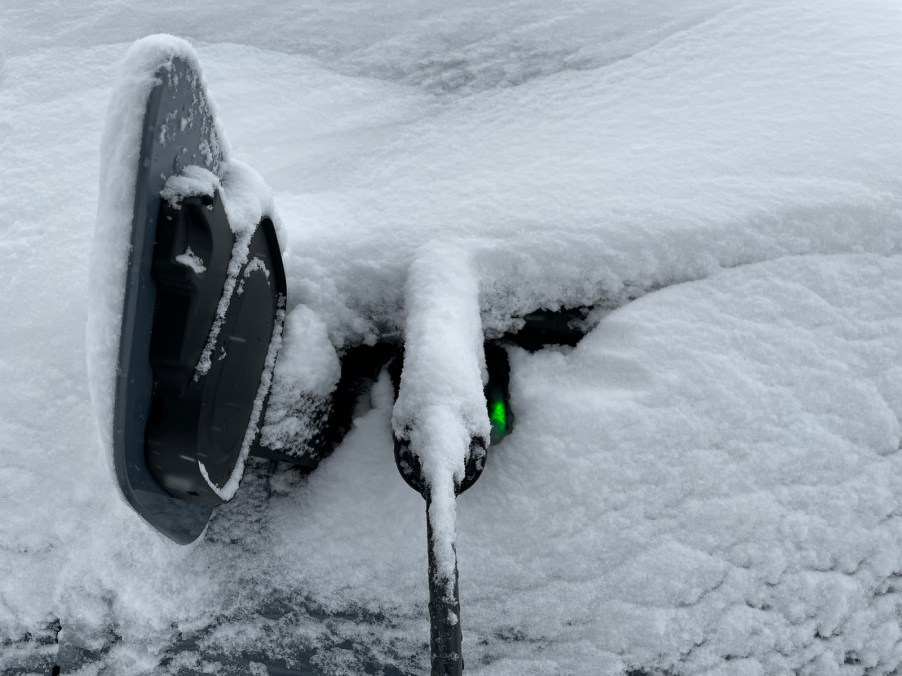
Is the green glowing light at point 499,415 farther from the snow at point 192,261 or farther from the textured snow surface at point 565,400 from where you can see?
the snow at point 192,261

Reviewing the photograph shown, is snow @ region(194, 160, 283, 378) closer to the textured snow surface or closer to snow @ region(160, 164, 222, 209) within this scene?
snow @ region(160, 164, 222, 209)

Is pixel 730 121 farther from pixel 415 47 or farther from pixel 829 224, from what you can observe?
pixel 415 47

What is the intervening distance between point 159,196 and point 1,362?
0.75m

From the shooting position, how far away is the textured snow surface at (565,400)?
1199mm

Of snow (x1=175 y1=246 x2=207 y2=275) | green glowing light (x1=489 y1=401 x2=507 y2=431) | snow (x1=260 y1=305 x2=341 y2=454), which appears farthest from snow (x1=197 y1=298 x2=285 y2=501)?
green glowing light (x1=489 y1=401 x2=507 y2=431)

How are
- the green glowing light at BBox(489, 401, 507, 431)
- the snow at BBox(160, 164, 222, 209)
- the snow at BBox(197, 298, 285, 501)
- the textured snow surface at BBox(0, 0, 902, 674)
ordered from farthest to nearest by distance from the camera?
the green glowing light at BBox(489, 401, 507, 431) → the textured snow surface at BBox(0, 0, 902, 674) → the snow at BBox(197, 298, 285, 501) → the snow at BBox(160, 164, 222, 209)

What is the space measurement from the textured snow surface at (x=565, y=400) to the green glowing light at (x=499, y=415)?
29mm

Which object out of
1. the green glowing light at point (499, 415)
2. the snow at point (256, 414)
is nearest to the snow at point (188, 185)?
the snow at point (256, 414)

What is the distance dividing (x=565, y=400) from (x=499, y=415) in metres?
0.13

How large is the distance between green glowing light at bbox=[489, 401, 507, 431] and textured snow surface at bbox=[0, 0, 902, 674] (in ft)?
0.09

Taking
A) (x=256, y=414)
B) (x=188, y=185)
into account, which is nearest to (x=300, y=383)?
(x=256, y=414)

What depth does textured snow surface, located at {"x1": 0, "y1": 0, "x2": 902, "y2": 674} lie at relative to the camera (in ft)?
3.93

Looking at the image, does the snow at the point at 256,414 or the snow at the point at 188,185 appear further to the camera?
the snow at the point at 256,414

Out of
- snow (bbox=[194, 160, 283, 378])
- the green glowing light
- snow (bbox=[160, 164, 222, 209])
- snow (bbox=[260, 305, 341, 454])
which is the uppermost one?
snow (bbox=[160, 164, 222, 209])
